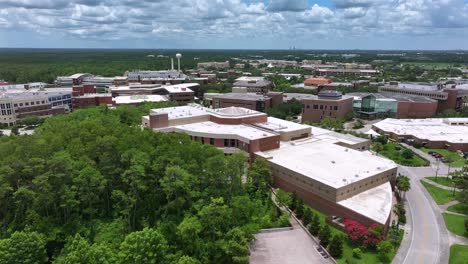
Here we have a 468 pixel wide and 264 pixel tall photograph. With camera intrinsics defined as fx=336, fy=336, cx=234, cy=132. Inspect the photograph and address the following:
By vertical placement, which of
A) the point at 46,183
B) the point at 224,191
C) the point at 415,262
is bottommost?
Result: the point at 415,262

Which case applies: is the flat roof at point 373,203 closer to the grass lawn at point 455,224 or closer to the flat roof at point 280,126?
the grass lawn at point 455,224

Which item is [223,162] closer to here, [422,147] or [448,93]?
[422,147]

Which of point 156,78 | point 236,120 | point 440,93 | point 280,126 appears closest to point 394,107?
point 440,93

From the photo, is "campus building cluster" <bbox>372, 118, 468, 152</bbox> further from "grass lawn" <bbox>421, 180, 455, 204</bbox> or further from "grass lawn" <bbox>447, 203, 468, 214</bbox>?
"grass lawn" <bbox>447, 203, 468, 214</bbox>

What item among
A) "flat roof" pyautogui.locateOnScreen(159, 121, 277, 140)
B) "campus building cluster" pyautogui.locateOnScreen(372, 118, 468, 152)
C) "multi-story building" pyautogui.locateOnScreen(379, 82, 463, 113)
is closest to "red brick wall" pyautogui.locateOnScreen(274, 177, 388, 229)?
"flat roof" pyautogui.locateOnScreen(159, 121, 277, 140)

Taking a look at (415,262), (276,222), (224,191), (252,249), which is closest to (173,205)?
(224,191)

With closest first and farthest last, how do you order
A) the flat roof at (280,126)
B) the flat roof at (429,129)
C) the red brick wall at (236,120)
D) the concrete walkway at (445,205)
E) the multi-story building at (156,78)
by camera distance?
the concrete walkway at (445,205) < the flat roof at (280,126) < the red brick wall at (236,120) < the flat roof at (429,129) < the multi-story building at (156,78)

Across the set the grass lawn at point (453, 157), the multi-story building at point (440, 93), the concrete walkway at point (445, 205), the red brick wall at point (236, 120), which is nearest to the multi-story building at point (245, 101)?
the red brick wall at point (236, 120)
